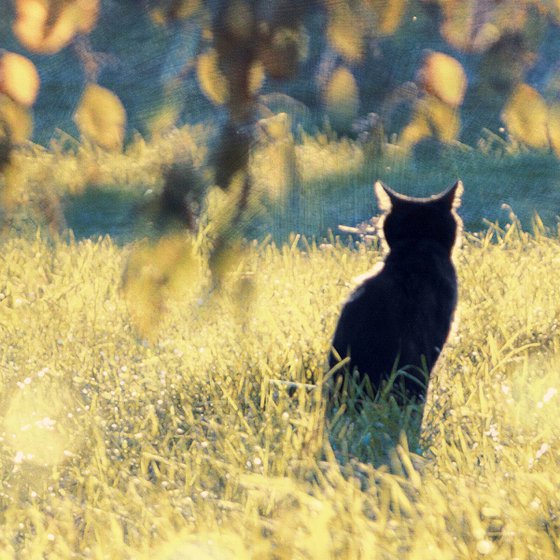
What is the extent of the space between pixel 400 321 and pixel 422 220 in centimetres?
64

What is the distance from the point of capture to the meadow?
7.10 feet

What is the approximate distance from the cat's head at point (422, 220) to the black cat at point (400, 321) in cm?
18

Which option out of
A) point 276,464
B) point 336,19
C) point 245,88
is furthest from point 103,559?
point 336,19


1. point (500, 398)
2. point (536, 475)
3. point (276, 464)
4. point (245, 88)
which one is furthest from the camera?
point (500, 398)

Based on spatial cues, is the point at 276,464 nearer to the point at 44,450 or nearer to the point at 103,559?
the point at 103,559

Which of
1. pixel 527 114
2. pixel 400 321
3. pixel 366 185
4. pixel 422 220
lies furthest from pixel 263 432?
pixel 366 185

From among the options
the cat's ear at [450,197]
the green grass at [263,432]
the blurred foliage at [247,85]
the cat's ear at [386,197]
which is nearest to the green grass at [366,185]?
the green grass at [263,432]

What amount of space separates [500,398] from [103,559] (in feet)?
4.91

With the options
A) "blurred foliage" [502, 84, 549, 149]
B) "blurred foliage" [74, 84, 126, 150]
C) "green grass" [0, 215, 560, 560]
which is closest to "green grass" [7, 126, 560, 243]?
"green grass" [0, 215, 560, 560]

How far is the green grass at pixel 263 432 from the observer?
2.17 metres

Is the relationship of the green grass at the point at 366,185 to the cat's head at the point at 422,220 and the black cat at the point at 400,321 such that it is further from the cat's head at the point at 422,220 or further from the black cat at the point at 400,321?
the black cat at the point at 400,321

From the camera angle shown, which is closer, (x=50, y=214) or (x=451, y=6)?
(x=451, y=6)

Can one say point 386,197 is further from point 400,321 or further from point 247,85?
point 247,85

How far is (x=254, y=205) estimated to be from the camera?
85.8 inches
